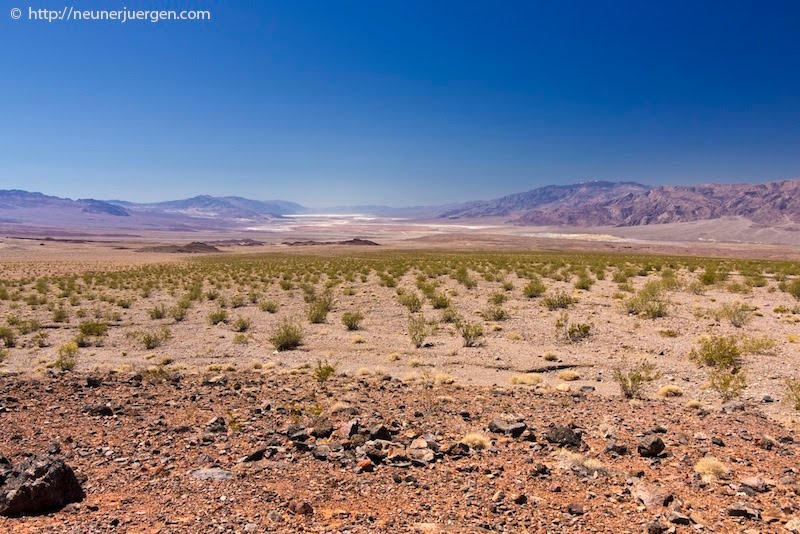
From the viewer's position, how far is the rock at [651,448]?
5.96 meters

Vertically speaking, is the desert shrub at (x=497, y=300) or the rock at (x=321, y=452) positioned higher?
the desert shrub at (x=497, y=300)

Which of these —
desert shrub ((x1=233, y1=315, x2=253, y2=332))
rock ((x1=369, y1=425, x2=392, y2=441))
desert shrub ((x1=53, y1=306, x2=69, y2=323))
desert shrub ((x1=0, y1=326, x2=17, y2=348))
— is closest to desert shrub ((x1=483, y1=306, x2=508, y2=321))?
desert shrub ((x1=233, y1=315, x2=253, y2=332))

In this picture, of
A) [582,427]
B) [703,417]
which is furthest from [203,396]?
[703,417]

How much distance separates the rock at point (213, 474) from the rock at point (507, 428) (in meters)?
3.48

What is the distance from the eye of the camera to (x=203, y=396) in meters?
8.73

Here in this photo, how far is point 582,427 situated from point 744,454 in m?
1.87

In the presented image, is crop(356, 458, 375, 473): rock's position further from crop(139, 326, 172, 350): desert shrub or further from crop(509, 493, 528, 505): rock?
crop(139, 326, 172, 350): desert shrub

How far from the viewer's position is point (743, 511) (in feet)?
14.9

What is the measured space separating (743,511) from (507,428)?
9.17ft

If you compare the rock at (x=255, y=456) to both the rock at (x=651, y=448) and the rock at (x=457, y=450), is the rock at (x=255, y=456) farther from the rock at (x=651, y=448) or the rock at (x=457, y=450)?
the rock at (x=651, y=448)

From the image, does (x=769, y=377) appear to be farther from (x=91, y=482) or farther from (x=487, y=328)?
(x=91, y=482)

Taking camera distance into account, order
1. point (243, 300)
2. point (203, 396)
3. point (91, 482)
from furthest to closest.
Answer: point (243, 300) → point (203, 396) → point (91, 482)

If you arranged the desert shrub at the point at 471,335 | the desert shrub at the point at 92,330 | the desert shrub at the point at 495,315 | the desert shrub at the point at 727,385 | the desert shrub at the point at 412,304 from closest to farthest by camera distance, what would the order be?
the desert shrub at the point at 727,385 → the desert shrub at the point at 471,335 → the desert shrub at the point at 92,330 → the desert shrub at the point at 495,315 → the desert shrub at the point at 412,304

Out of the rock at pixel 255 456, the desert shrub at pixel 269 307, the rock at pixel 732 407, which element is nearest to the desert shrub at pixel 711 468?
the rock at pixel 732 407
